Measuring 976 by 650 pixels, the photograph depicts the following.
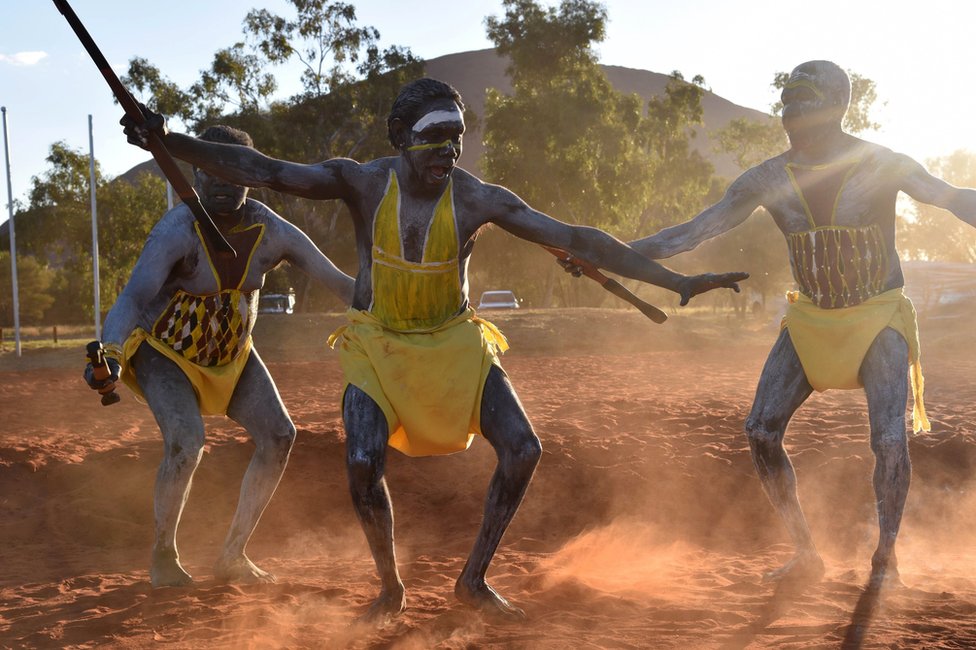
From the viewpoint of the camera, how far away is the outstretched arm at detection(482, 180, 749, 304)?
456 cm

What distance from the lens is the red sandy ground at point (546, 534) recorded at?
14.8 ft

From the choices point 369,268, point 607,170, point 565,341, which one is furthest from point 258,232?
point 607,170

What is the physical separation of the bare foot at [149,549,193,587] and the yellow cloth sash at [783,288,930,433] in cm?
350

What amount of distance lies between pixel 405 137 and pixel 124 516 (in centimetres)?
488

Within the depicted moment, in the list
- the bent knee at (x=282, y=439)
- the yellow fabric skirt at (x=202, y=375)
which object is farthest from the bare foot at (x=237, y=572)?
the yellow fabric skirt at (x=202, y=375)

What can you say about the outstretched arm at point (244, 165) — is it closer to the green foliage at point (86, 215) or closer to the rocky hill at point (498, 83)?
the green foliage at point (86, 215)

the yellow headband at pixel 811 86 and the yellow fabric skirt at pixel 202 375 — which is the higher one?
the yellow headband at pixel 811 86

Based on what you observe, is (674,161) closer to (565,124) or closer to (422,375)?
(565,124)

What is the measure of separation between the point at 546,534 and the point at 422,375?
11.3 feet

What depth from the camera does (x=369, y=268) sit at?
4.50 m

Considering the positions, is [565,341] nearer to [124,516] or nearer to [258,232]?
[124,516]

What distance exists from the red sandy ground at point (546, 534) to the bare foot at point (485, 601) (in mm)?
65

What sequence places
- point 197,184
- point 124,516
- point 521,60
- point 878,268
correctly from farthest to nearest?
1. point 521,60
2. point 124,516
3. point 197,184
4. point 878,268

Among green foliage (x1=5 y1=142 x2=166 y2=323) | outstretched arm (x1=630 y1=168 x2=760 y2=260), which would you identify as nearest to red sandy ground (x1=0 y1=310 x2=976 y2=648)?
outstretched arm (x1=630 y1=168 x2=760 y2=260)
